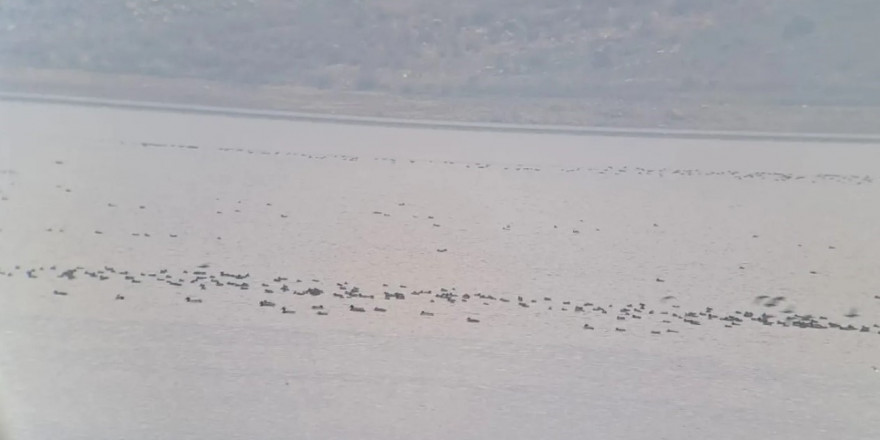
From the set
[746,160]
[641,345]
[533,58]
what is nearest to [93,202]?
[641,345]

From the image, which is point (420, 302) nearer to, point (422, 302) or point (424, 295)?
point (422, 302)

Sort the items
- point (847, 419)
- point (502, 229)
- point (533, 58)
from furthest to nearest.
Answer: point (533, 58)
point (502, 229)
point (847, 419)

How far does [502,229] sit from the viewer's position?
13.1 metres

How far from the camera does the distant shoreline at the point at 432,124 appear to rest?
23234mm

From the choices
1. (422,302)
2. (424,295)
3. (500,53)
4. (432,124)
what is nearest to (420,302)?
(422,302)

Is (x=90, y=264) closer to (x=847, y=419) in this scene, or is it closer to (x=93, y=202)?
(x=93, y=202)

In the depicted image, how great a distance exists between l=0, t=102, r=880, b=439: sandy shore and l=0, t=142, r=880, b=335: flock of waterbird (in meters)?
0.04

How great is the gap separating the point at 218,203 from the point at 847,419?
27.2 ft

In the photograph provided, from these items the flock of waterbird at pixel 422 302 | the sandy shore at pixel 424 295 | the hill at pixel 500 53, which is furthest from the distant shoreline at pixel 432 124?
the flock of waterbird at pixel 422 302

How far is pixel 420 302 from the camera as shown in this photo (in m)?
9.73

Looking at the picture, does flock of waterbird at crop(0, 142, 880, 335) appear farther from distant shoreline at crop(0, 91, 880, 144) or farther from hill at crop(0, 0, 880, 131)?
hill at crop(0, 0, 880, 131)

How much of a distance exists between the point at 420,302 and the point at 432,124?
560 inches

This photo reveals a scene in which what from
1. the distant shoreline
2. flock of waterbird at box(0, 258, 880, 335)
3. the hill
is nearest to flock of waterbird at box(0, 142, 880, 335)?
flock of waterbird at box(0, 258, 880, 335)

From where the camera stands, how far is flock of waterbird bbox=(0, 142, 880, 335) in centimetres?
934
